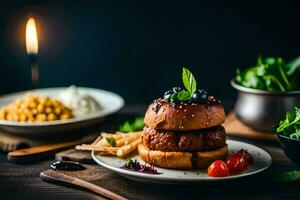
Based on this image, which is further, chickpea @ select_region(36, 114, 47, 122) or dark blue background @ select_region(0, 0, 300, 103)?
dark blue background @ select_region(0, 0, 300, 103)

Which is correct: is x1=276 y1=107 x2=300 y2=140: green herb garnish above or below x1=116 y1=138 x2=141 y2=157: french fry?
above

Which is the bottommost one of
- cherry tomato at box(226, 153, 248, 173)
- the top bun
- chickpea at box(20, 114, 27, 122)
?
cherry tomato at box(226, 153, 248, 173)

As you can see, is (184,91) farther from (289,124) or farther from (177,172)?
(289,124)

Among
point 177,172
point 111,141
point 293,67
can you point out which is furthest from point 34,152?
point 293,67

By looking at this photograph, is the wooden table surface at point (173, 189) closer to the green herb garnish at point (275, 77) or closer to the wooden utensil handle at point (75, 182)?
the wooden utensil handle at point (75, 182)

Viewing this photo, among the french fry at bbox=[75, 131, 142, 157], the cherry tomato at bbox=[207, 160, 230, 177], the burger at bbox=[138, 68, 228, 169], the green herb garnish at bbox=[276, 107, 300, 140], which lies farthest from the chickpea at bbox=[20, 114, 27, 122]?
the green herb garnish at bbox=[276, 107, 300, 140]

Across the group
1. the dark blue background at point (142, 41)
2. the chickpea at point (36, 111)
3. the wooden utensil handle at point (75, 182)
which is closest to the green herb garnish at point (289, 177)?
the wooden utensil handle at point (75, 182)

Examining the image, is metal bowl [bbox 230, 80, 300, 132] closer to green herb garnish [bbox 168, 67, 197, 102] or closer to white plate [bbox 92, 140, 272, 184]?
white plate [bbox 92, 140, 272, 184]
